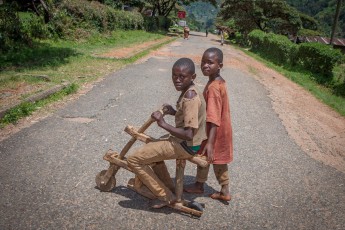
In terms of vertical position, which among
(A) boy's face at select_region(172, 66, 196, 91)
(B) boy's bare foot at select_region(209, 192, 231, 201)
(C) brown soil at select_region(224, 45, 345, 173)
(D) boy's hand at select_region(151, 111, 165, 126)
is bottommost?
(C) brown soil at select_region(224, 45, 345, 173)

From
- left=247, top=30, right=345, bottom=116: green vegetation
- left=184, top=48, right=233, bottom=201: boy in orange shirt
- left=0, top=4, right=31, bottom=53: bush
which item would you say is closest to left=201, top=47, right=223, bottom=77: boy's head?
left=184, top=48, right=233, bottom=201: boy in orange shirt

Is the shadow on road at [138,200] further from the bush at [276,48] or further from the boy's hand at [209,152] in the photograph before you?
the bush at [276,48]

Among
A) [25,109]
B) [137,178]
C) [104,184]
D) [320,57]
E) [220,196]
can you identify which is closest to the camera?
[137,178]

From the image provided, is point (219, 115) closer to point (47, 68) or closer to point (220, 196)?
point (220, 196)

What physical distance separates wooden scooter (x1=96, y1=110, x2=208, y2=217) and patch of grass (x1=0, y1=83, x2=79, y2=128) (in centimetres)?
287

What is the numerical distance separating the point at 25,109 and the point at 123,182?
3171 millimetres

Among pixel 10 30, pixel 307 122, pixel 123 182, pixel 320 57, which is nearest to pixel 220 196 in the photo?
pixel 123 182

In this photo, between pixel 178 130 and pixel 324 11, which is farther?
pixel 324 11

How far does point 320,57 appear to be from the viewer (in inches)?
613

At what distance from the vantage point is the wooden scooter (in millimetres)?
3195

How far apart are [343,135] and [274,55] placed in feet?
50.8

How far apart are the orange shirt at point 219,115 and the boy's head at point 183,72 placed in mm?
354

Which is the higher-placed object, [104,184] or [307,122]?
[104,184]

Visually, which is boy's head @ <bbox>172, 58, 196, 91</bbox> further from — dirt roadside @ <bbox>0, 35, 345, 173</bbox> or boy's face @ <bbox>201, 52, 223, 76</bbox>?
dirt roadside @ <bbox>0, 35, 345, 173</bbox>
